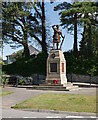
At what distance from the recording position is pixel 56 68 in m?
18.7

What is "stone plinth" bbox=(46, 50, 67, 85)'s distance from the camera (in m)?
18.5

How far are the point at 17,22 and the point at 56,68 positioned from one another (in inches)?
556

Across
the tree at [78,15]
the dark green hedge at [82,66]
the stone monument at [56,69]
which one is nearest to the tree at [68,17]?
the tree at [78,15]

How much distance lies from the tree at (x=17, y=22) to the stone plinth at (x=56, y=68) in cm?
1093

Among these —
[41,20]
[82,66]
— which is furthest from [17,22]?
[82,66]

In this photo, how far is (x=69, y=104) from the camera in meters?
9.52

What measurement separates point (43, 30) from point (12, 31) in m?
4.58

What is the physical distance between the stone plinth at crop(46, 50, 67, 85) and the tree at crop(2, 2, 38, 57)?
1093 centimetres

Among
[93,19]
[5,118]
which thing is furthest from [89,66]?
[5,118]

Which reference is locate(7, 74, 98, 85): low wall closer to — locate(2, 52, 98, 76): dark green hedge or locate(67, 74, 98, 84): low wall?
locate(67, 74, 98, 84): low wall

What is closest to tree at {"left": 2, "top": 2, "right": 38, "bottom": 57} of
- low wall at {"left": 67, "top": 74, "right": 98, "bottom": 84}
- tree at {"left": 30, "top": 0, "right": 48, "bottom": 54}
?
tree at {"left": 30, "top": 0, "right": 48, "bottom": 54}

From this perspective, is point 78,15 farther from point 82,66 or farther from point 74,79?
point 74,79

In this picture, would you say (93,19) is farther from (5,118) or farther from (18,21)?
(5,118)

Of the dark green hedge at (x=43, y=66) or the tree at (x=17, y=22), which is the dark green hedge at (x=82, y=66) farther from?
the tree at (x=17, y=22)
